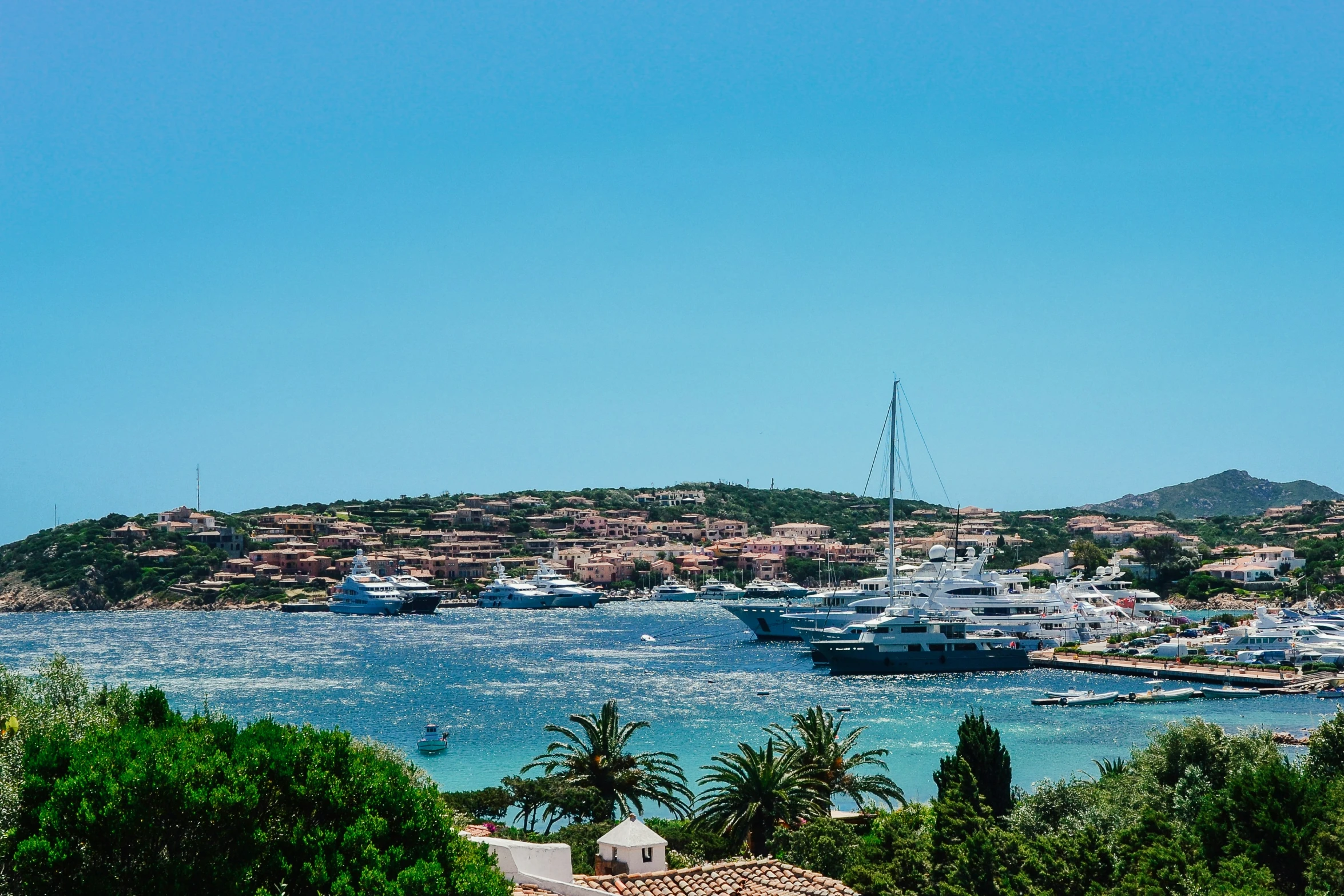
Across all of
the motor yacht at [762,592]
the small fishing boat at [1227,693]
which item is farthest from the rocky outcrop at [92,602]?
the small fishing boat at [1227,693]

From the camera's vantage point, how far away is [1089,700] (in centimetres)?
5278

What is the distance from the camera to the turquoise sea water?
4300 cm

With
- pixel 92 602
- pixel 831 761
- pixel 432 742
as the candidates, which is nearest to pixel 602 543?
pixel 92 602

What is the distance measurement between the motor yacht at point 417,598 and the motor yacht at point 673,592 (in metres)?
24.7


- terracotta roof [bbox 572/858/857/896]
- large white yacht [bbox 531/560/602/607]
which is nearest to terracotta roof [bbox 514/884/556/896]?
terracotta roof [bbox 572/858/857/896]

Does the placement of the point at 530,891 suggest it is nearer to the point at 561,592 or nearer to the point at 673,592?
the point at 561,592

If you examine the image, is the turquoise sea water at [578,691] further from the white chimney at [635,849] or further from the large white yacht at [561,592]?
the large white yacht at [561,592]

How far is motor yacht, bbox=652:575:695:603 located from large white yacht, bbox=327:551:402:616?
2843 cm

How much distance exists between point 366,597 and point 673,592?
33.1 metres

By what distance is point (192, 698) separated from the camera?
2205 inches

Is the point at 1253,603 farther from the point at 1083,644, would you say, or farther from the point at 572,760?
the point at 572,760

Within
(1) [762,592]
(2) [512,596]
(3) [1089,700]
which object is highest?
(1) [762,592]

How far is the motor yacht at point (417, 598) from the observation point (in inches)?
4747

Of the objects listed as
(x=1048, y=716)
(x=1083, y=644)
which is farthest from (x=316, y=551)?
(x=1048, y=716)
